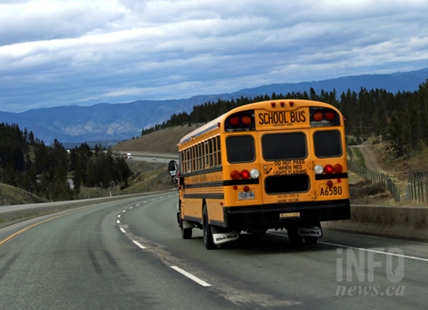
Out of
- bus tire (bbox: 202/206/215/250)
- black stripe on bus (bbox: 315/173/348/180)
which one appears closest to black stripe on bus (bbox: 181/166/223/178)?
bus tire (bbox: 202/206/215/250)

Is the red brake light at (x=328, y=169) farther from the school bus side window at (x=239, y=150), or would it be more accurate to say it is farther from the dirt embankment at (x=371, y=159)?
the dirt embankment at (x=371, y=159)

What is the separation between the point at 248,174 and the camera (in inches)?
537

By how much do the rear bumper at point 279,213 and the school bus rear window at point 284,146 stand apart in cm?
95

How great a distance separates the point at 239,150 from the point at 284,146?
34.6 inches

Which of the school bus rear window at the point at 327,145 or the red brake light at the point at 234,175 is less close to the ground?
the school bus rear window at the point at 327,145

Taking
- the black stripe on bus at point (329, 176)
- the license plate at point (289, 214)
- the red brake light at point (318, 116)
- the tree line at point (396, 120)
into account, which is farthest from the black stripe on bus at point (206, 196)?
the tree line at point (396, 120)

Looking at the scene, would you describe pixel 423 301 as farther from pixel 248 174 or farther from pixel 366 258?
pixel 248 174

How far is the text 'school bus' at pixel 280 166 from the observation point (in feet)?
44.7

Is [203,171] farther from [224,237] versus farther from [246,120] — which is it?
[246,120]

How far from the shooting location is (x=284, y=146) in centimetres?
1378


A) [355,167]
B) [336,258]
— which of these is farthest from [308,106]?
[355,167]

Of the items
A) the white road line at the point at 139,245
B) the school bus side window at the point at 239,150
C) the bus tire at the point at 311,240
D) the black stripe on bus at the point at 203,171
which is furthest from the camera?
the white road line at the point at 139,245

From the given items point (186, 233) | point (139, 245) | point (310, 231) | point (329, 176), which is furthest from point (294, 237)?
point (186, 233)

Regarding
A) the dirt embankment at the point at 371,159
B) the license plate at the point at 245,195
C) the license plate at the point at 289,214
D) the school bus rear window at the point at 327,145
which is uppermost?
the dirt embankment at the point at 371,159
